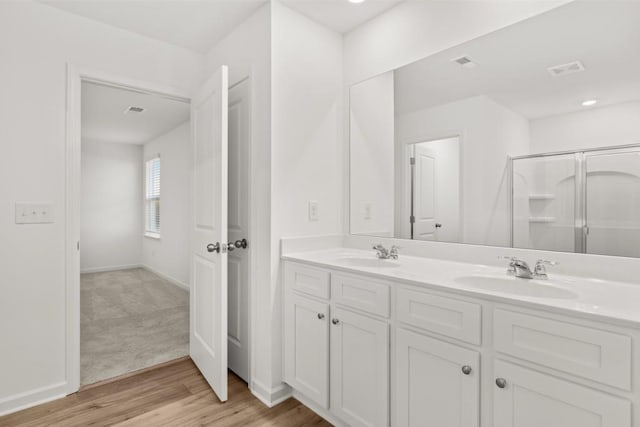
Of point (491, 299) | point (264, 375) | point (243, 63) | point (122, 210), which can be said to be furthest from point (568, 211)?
point (122, 210)

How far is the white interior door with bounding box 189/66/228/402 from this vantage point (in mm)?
2010

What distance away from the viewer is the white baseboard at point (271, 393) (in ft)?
6.64

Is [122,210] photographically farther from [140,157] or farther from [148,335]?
[148,335]

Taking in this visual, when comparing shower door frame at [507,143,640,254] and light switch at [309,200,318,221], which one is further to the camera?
light switch at [309,200,318,221]

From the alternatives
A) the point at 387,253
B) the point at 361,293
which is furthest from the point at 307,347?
the point at 387,253

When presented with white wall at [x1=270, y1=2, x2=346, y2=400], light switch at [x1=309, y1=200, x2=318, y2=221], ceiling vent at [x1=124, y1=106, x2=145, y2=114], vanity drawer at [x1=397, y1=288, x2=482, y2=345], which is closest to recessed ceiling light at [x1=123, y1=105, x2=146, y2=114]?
ceiling vent at [x1=124, y1=106, x2=145, y2=114]

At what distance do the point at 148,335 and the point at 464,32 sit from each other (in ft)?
11.2

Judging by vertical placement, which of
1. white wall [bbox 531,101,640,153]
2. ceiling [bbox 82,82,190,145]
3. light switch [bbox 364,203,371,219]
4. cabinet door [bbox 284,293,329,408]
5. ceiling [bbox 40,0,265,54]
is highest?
ceiling [bbox 82,82,190,145]

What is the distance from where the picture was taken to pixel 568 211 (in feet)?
4.93

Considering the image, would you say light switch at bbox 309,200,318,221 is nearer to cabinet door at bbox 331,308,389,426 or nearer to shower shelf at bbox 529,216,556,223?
cabinet door at bbox 331,308,389,426

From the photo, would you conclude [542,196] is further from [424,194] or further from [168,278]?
[168,278]

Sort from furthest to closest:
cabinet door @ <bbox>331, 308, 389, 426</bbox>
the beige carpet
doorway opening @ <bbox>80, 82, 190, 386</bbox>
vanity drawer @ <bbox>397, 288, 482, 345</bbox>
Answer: doorway opening @ <bbox>80, 82, 190, 386</bbox>
the beige carpet
cabinet door @ <bbox>331, 308, 389, 426</bbox>
vanity drawer @ <bbox>397, 288, 482, 345</bbox>

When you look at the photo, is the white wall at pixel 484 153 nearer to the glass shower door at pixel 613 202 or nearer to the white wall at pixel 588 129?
the white wall at pixel 588 129

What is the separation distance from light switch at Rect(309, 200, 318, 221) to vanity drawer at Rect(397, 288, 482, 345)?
0.97 metres
